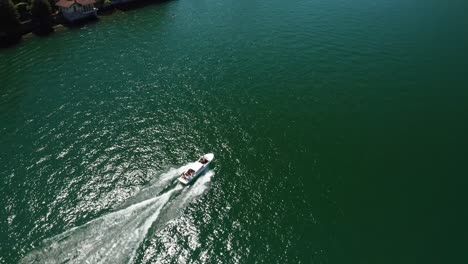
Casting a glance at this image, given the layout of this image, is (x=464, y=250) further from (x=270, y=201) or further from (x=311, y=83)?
(x=311, y=83)

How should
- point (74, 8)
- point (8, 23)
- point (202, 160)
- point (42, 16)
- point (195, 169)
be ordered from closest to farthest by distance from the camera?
A: point (195, 169) → point (202, 160) → point (8, 23) → point (42, 16) → point (74, 8)

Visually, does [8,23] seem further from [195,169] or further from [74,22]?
[195,169]

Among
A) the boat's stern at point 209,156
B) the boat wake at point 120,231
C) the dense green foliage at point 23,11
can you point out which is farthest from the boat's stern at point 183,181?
the dense green foliage at point 23,11

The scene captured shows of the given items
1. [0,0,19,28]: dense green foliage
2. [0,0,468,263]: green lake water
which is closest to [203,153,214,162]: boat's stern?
[0,0,468,263]: green lake water

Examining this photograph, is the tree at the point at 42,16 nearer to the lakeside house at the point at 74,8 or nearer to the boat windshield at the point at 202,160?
the lakeside house at the point at 74,8

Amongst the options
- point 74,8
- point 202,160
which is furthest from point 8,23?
point 202,160

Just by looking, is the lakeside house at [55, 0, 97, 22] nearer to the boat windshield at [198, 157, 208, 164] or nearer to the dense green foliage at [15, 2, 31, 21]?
the dense green foliage at [15, 2, 31, 21]
